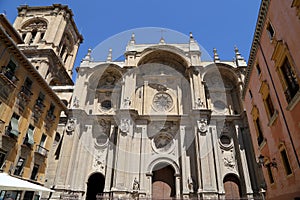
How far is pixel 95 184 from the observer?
22312 millimetres

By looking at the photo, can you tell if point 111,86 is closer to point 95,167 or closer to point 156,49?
point 156,49

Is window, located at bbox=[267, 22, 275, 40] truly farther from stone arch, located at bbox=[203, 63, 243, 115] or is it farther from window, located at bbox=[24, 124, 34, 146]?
window, located at bbox=[24, 124, 34, 146]

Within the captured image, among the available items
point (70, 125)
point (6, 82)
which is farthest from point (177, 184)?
point (6, 82)

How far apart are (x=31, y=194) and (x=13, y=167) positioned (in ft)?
11.9

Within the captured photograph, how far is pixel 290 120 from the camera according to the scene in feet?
31.8

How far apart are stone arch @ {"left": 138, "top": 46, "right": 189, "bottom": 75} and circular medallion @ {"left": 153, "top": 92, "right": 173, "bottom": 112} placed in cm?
405

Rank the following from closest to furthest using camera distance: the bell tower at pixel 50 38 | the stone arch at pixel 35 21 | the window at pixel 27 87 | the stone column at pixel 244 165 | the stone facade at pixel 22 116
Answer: the stone facade at pixel 22 116, the window at pixel 27 87, the stone column at pixel 244 165, the bell tower at pixel 50 38, the stone arch at pixel 35 21

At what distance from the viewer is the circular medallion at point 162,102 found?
83.1 feet

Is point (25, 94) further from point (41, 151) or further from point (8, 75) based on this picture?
point (41, 151)

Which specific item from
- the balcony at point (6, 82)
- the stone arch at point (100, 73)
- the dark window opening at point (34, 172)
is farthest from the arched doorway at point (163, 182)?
the balcony at point (6, 82)

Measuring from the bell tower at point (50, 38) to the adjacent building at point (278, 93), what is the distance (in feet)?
79.7

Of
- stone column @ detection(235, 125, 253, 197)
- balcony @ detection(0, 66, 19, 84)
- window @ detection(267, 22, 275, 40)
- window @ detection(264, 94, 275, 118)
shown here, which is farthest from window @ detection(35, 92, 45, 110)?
stone column @ detection(235, 125, 253, 197)

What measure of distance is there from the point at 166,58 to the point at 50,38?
17.3 m

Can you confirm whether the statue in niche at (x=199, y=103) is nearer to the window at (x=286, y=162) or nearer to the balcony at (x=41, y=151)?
the window at (x=286, y=162)
